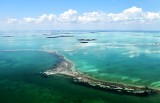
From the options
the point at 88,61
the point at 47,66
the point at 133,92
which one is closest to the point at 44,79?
the point at 47,66

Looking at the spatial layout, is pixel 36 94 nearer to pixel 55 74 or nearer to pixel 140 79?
pixel 55 74

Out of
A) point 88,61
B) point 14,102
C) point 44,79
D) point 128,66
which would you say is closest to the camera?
point 14,102

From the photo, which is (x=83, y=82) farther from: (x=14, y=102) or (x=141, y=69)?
(x=141, y=69)

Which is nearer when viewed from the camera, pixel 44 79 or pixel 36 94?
pixel 36 94

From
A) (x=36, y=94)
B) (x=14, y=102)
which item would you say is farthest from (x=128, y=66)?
(x=14, y=102)

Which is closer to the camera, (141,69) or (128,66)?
(141,69)

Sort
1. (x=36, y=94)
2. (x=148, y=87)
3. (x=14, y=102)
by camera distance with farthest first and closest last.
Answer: (x=148, y=87), (x=36, y=94), (x=14, y=102)
